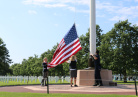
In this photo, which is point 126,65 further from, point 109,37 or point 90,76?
point 90,76

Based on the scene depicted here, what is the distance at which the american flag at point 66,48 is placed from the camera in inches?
627

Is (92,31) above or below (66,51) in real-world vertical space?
above

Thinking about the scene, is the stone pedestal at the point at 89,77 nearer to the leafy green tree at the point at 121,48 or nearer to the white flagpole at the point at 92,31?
the white flagpole at the point at 92,31

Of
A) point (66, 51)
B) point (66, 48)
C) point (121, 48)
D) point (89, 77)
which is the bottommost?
point (89, 77)

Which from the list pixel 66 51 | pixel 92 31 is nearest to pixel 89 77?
pixel 66 51

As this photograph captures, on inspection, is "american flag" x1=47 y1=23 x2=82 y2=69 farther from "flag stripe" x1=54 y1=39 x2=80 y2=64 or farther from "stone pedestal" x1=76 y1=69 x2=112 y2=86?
"stone pedestal" x1=76 y1=69 x2=112 y2=86

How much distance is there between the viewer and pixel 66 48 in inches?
640

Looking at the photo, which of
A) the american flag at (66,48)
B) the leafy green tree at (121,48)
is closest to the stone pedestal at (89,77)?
the american flag at (66,48)

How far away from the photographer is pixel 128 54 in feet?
123

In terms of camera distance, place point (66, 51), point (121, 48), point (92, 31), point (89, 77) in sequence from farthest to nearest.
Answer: point (121, 48)
point (92, 31)
point (89, 77)
point (66, 51)

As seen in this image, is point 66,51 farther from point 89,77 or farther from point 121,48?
point 121,48

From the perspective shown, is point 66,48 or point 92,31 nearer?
point 66,48

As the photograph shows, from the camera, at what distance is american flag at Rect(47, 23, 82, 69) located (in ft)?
52.2

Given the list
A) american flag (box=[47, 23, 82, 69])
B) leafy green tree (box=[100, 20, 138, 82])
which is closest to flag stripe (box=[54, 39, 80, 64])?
american flag (box=[47, 23, 82, 69])
